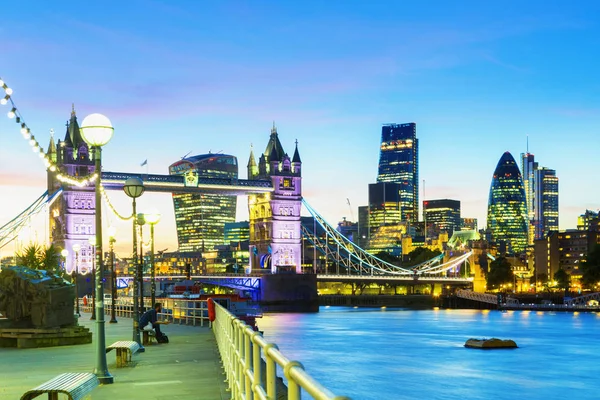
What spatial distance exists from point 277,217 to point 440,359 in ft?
238

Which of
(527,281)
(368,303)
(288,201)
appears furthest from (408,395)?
(527,281)

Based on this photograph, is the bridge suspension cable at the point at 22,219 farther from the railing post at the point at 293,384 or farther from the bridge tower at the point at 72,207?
the railing post at the point at 293,384

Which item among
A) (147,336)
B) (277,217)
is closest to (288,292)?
(277,217)

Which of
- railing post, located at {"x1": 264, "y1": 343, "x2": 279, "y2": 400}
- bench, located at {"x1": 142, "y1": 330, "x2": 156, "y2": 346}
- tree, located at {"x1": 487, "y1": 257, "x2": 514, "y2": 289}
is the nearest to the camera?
railing post, located at {"x1": 264, "y1": 343, "x2": 279, "y2": 400}

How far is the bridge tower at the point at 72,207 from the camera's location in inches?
4341

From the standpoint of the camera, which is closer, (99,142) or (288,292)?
(99,142)

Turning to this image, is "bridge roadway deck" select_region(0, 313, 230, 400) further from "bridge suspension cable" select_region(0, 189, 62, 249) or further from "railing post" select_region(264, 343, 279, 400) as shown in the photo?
"bridge suspension cable" select_region(0, 189, 62, 249)

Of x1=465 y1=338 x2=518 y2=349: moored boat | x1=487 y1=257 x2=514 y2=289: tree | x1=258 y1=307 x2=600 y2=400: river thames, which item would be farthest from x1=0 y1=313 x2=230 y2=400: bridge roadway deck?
x1=487 y1=257 x2=514 y2=289: tree

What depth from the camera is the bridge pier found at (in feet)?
368

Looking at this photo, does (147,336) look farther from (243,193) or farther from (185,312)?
(243,193)

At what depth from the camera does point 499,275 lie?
160m

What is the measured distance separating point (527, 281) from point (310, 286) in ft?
309

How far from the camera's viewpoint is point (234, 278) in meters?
114

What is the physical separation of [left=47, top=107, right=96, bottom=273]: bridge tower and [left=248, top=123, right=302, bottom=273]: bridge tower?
76.9 feet
